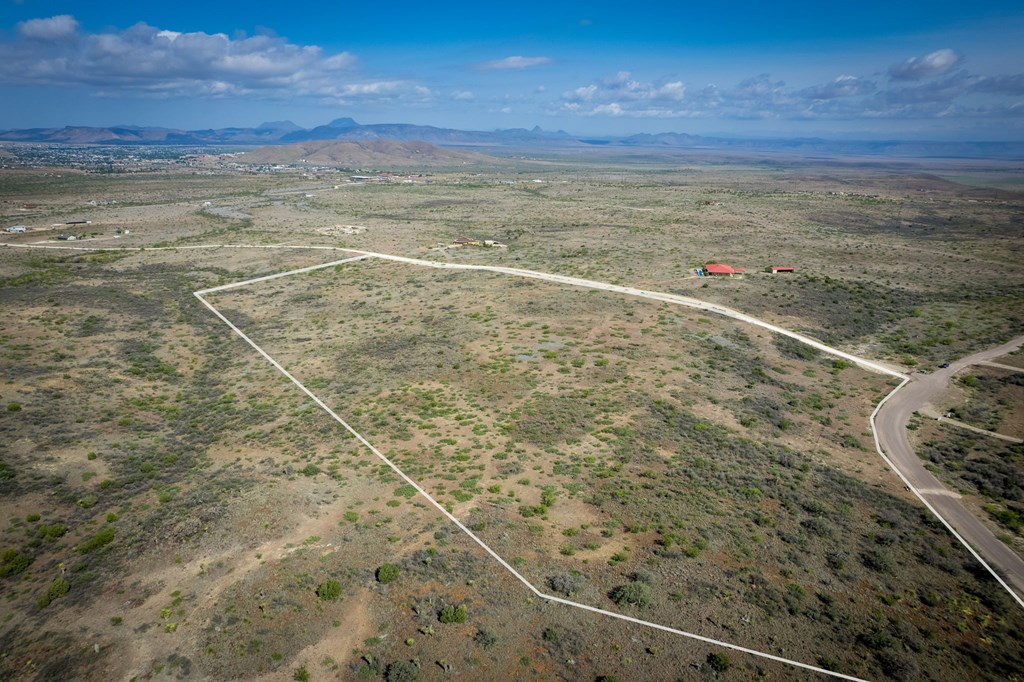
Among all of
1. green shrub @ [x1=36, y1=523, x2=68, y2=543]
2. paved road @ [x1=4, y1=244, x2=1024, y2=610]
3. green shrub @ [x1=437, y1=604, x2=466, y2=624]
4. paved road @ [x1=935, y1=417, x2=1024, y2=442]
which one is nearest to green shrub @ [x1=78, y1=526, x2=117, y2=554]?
green shrub @ [x1=36, y1=523, x2=68, y2=543]

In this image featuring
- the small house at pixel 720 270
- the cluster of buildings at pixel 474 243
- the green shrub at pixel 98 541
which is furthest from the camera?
the cluster of buildings at pixel 474 243

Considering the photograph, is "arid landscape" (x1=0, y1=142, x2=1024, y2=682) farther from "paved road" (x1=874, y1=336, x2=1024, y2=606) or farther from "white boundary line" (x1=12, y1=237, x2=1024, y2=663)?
"paved road" (x1=874, y1=336, x2=1024, y2=606)

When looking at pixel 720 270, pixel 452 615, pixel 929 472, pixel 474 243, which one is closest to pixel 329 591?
pixel 452 615

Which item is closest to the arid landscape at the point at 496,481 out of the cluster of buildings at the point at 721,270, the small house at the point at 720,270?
the cluster of buildings at the point at 721,270

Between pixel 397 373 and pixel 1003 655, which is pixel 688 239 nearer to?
pixel 397 373

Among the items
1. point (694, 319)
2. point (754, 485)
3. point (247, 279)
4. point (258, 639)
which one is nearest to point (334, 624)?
point (258, 639)

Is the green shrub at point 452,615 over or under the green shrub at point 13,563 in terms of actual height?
under

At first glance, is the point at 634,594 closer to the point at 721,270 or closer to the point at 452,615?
the point at 452,615

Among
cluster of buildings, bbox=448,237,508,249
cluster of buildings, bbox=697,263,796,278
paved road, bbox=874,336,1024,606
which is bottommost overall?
paved road, bbox=874,336,1024,606

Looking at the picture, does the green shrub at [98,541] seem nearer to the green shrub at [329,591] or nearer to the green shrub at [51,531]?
the green shrub at [51,531]
